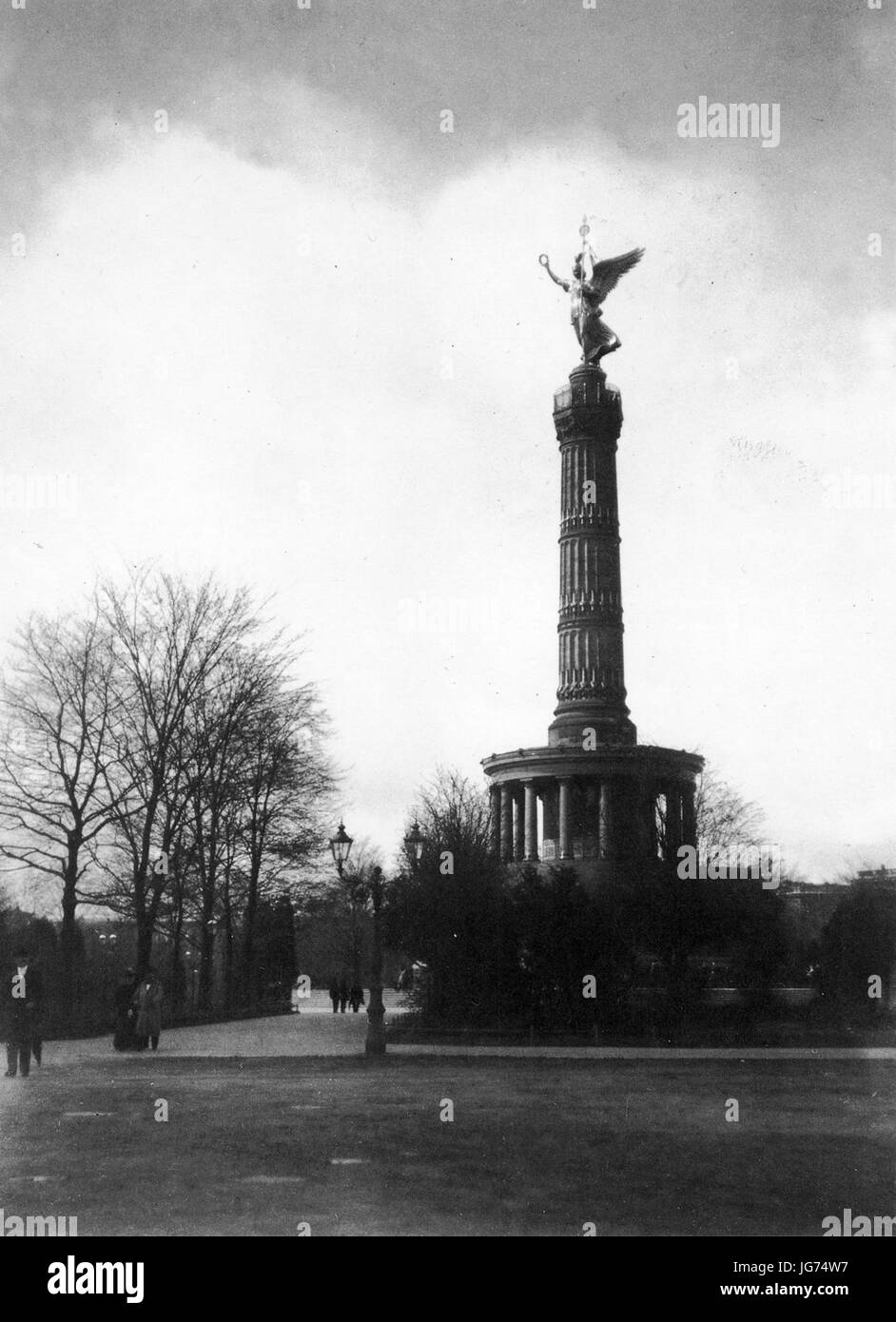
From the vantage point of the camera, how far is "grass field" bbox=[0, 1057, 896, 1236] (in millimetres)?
9211

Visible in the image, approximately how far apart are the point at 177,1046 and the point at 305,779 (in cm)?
1125

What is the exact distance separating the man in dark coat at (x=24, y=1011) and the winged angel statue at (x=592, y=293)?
161 feet

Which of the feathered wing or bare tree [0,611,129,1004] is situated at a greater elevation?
the feathered wing

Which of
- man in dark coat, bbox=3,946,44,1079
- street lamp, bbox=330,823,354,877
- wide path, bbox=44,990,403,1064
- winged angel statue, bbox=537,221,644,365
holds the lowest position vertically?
wide path, bbox=44,990,403,1064

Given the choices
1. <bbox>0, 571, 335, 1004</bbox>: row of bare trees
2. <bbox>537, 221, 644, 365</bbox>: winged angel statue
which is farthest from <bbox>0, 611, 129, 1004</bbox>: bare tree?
<bbox>537, 221, 644, 365</bbox>: winged angel statue

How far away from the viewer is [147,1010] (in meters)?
25.6

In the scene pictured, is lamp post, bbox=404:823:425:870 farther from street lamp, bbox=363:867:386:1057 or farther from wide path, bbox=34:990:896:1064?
wide path, bbox=34:990:896:1064

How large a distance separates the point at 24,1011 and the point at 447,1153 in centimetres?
952

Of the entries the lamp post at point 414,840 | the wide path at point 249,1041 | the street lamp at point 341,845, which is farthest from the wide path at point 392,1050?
the lamp post at point 414,840

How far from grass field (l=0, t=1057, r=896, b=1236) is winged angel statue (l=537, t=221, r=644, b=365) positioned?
162ft

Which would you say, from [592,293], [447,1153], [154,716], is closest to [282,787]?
[154,716]

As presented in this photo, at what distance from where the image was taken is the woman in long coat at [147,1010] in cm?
2527
